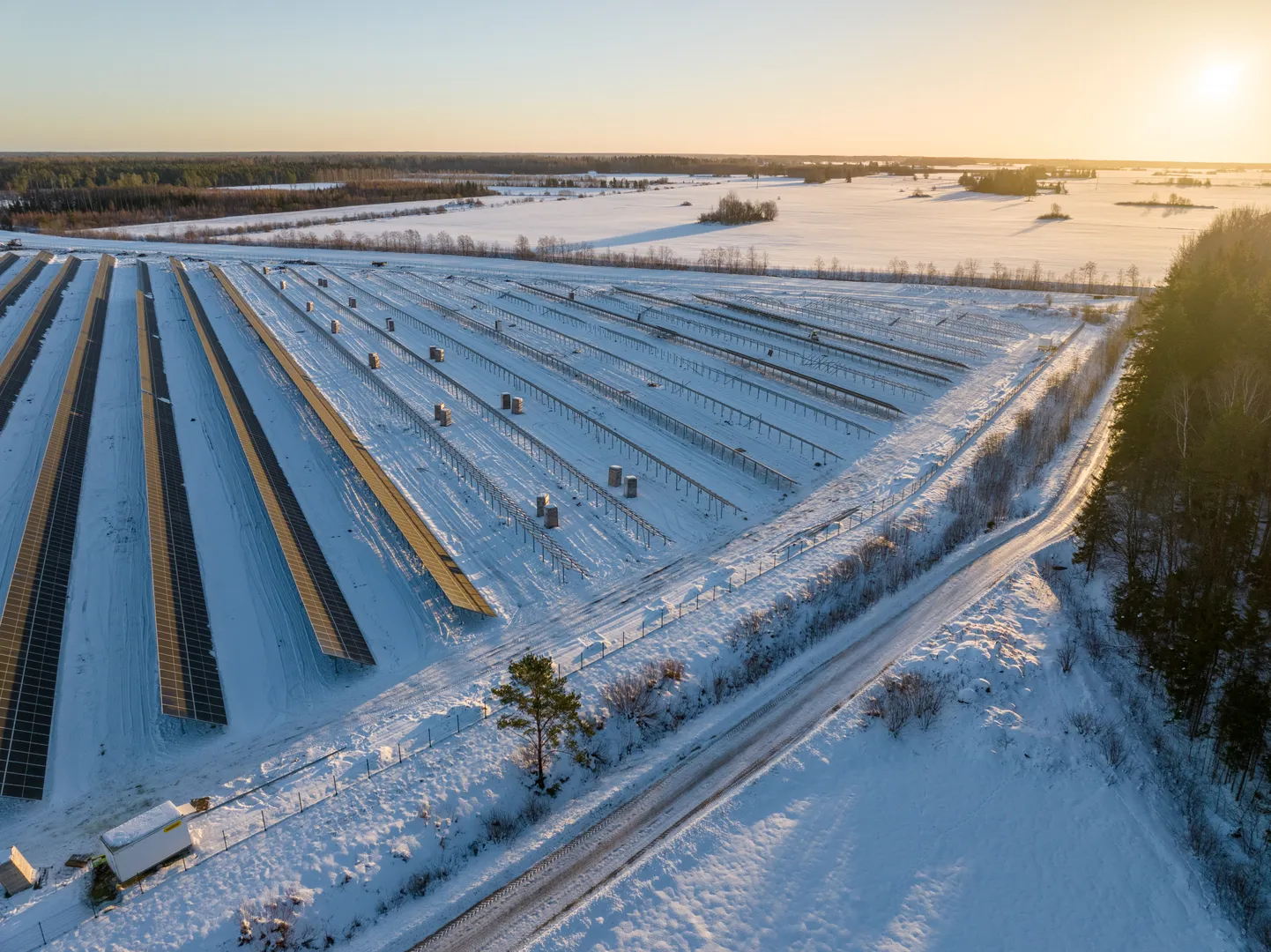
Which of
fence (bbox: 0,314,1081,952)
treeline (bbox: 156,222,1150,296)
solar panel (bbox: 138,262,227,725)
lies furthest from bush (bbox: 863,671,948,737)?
treeline (bbox: 156,222,1150,296)

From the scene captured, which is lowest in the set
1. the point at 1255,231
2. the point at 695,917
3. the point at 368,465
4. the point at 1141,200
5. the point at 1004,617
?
the point at 695,917

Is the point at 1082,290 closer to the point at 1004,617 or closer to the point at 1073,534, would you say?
the point at 1073,534

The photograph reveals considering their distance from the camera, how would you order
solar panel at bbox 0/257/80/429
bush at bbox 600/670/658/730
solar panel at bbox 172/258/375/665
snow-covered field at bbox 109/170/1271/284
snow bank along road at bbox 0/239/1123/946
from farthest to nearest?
snow-covered field at bbox 109/170/1271/284 → solar panel at bbox 0/257/80/429 → solar panel at bbox 172/258/375/665 → bush at bbox 600/670/658/730 → snow bank along road at bbox 0/239/1123/946

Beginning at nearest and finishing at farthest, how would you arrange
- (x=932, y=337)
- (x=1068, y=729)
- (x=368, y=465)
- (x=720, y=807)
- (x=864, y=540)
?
(x=720, y=807)
(x=1068, y=729)
(x=864, y=540)
(x=368, y=465)
(x=932, y=337)

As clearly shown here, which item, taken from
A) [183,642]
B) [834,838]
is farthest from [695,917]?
[183,642]

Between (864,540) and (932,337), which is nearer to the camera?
(864,540)

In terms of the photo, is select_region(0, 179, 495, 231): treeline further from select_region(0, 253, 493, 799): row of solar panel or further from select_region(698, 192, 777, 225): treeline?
select_region(0, 253, 493, 799): row of solar panel

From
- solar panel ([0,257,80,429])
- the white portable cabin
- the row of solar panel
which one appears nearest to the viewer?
the white portable cabin

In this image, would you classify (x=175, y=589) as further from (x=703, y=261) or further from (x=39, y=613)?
(x=703, y=261)
